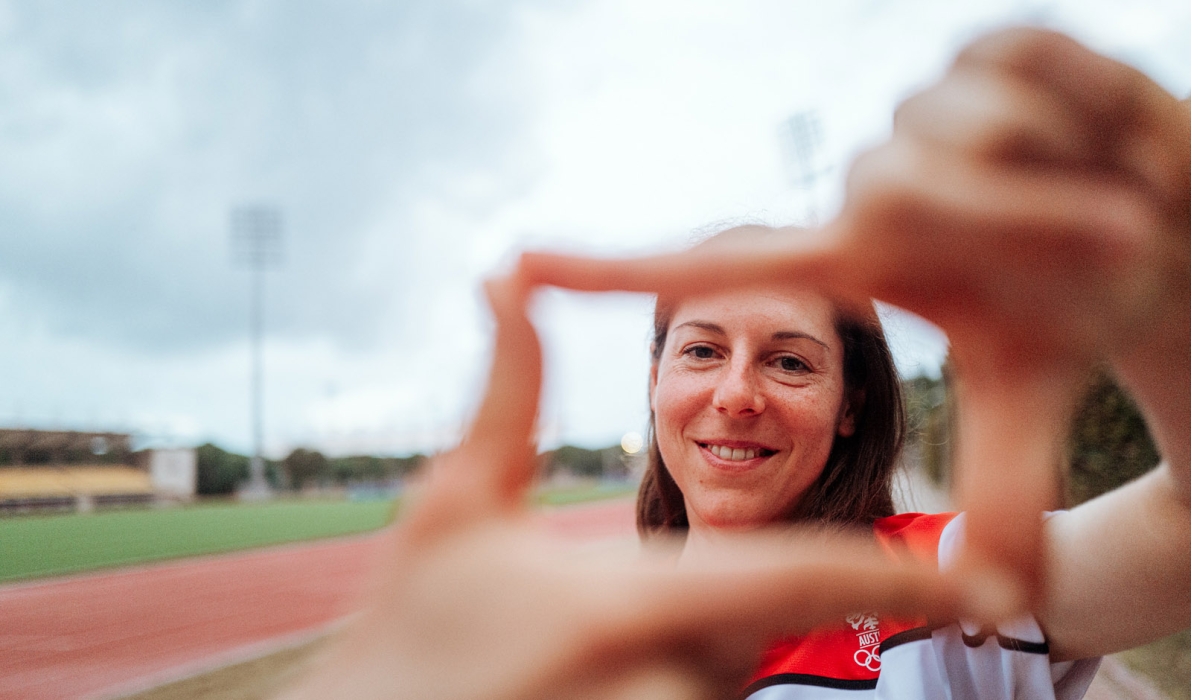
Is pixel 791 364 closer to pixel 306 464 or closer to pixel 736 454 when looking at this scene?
pixel 736 454

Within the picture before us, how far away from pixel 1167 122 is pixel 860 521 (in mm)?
759

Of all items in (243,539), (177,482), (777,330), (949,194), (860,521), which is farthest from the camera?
(243,539)

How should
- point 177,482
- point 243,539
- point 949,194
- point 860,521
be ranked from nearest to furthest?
point 949,194 < point 860,521 < point 177,482 < point 243,539

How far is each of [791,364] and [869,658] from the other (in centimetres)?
35

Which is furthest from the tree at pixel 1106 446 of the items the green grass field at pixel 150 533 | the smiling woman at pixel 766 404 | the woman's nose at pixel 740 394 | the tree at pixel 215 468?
the tree at pixel 215 468

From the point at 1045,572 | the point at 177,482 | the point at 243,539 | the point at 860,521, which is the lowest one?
the point at 243,539

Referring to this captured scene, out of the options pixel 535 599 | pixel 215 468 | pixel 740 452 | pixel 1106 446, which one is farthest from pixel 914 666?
pixel 215 468

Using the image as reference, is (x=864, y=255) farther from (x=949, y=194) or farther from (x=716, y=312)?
(x=716, y=312)

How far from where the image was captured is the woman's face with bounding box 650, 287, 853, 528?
0.71 meters

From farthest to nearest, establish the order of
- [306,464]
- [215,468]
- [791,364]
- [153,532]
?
[306,464] < [153,532] < [215,468] < [791,364]

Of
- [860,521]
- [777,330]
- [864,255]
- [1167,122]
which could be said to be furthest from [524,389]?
[860,521]

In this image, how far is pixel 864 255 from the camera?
0.28 metres

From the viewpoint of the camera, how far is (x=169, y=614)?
4926 millimetres

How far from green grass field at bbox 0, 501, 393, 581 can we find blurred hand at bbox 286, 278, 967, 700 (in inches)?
3.3
